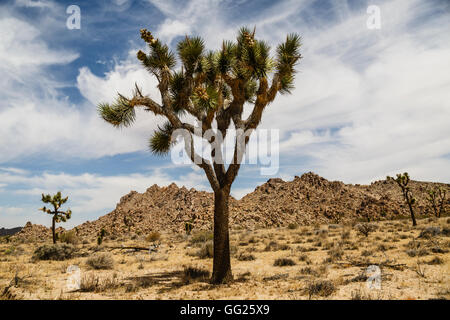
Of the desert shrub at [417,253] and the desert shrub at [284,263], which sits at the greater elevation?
the desert shrub at [417,253]

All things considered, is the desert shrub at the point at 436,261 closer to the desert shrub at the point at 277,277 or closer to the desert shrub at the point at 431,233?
the desert shrub at the point at 277,277

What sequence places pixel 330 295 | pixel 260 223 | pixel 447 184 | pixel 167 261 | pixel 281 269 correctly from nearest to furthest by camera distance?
1. pixel 330 295
2. pixel 281 269
3. pixel 167 261
4. pixel 260 223
5. pixel 447 184

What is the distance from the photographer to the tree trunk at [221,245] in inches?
311

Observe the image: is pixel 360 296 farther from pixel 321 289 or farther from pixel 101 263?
pixel 101 263

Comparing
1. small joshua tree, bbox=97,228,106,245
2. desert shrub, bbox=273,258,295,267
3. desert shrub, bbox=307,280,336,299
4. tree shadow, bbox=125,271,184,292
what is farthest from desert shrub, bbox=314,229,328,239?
small joshua tree, bbox=97,228,106,245

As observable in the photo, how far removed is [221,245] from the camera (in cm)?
809

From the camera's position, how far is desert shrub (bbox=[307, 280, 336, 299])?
244 inches

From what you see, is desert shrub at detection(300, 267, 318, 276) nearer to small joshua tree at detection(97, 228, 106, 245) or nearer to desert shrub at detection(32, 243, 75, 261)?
desert shrub at detection(32, 243, 75, 261)

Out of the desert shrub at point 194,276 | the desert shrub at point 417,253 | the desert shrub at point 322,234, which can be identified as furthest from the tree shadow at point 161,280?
the desert shrub at point 322,234

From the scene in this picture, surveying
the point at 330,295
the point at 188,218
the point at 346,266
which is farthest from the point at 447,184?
the point at 330,295
